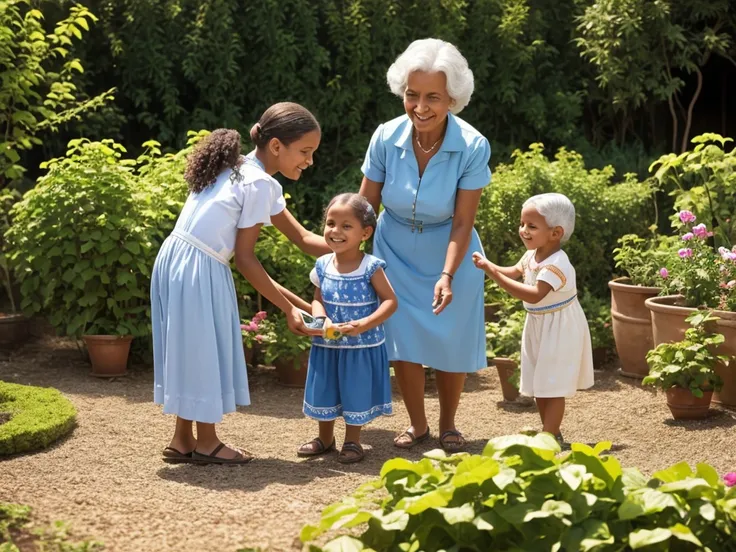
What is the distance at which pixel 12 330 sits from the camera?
7.95 meters

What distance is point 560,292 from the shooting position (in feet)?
17.5

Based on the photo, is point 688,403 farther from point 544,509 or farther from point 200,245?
point 544,509

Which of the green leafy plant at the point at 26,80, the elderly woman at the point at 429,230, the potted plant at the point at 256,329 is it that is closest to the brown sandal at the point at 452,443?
the elderly woman at the point at 429,230

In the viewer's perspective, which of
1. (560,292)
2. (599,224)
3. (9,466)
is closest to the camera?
(9,466)

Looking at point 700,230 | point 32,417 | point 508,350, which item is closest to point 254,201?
point 32,417

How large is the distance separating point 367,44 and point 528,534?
6837 mm

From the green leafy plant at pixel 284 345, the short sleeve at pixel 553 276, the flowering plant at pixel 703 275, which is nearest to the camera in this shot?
the short sleeve at pixel 553 276

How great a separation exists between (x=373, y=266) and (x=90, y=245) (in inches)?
109

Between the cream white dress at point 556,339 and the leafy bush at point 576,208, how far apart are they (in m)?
2.66

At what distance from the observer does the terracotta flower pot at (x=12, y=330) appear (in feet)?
25.9

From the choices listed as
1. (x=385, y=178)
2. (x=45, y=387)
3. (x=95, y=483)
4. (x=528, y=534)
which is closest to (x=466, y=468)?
(x=528, y=534)

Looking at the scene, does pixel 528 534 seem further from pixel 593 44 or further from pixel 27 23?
pixel 593 44

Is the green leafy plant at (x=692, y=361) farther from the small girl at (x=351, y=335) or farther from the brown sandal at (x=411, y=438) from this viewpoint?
the small girl at (x=351, y=335)

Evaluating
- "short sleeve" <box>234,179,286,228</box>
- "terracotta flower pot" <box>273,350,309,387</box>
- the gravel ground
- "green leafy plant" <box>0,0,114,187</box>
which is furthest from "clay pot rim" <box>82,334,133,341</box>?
"short sleeve" <box>234,179,286,228</box>
